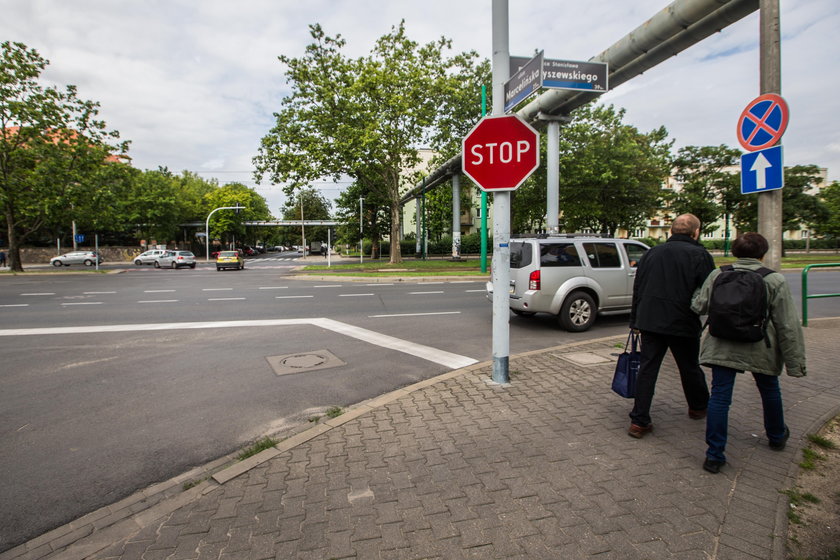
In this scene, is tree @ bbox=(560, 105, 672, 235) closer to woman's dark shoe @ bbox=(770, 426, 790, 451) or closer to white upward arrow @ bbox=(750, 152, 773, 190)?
white upward arrow @ bbox=(750, 152, 773, 190)

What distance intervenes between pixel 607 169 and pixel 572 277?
20.2 meters

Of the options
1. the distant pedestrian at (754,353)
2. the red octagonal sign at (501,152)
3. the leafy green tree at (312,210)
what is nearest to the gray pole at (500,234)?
the red octagonal sign at (501,152)

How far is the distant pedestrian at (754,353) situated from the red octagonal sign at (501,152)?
2.01 metres

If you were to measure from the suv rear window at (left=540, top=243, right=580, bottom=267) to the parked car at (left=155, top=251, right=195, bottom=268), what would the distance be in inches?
1411

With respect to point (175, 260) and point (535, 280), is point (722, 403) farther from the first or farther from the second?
point (175, 260)

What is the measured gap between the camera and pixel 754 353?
2.96 metres

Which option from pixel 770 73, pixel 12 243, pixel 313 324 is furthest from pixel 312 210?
pixel 770 73

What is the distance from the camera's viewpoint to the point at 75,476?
3260 millimetres

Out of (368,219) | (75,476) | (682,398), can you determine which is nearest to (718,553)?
(682,398)

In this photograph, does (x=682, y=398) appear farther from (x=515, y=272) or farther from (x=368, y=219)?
(x=368, y=219)

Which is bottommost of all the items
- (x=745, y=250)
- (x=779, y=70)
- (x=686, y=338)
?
(x=686, y=338)

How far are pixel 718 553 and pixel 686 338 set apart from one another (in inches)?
67.4

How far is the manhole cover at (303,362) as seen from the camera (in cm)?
591

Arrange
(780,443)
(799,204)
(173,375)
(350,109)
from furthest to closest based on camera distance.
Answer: (799,204), (350,109), (173,375), (780,443)
